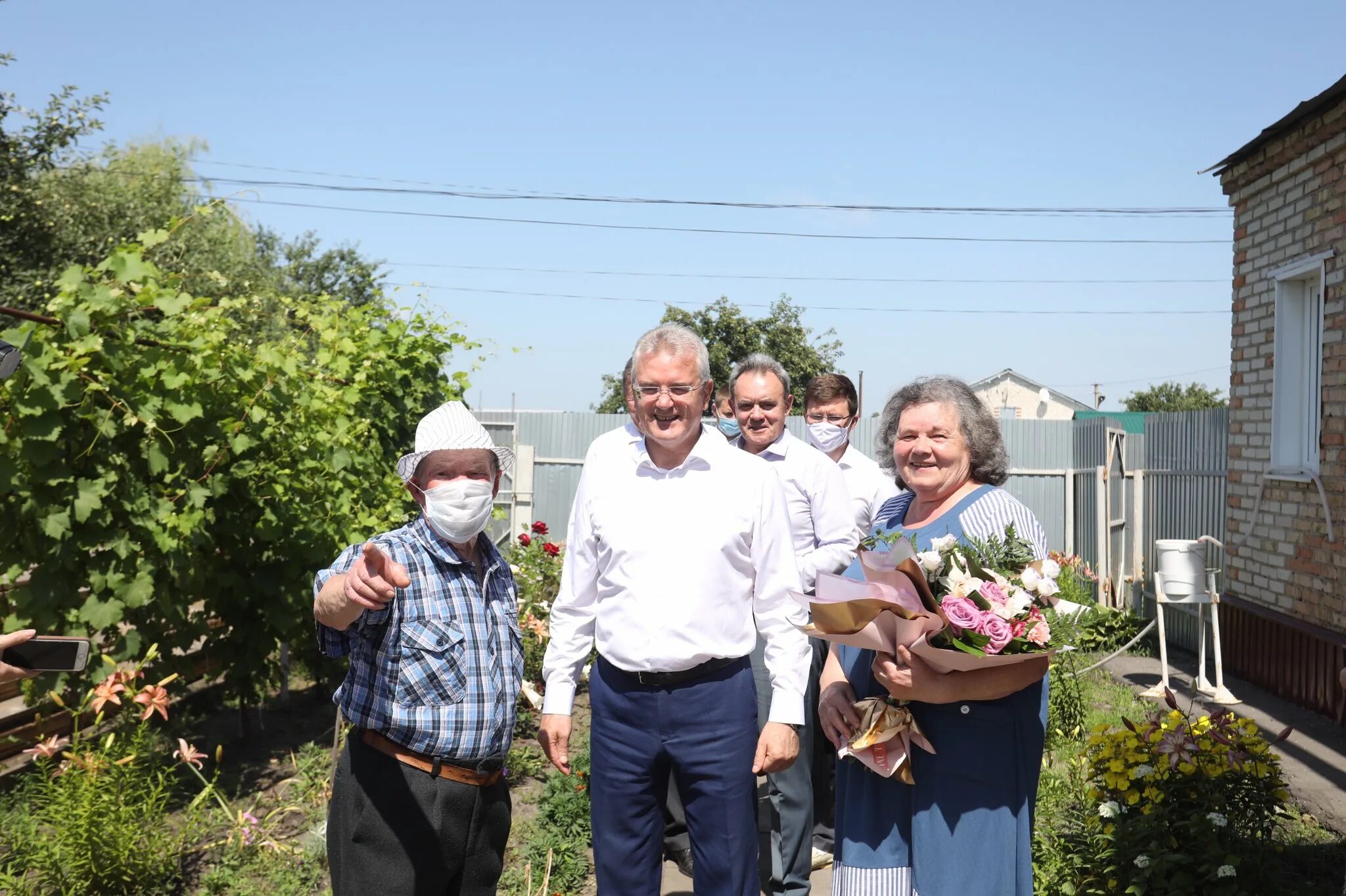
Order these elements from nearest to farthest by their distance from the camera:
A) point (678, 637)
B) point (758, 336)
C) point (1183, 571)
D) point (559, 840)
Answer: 1. point (678, 637)
2. point (559, 840)
3. point (1183, 571)
4. point (758, 336)

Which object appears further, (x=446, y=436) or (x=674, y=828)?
(x=674, y=828)

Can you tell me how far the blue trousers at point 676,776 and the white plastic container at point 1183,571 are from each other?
5934 millimetres

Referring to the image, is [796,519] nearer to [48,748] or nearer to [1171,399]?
[48,748]

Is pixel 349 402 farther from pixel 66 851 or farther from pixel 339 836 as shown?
pixel 339 836

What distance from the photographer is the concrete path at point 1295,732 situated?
555 centimetres

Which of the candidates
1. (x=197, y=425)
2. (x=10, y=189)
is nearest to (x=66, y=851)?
(x=197, y=425)

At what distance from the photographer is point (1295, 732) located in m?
6.91

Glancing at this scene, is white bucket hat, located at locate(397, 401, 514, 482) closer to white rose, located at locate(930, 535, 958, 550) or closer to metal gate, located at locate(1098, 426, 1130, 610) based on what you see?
white rose, located at locate(930, 535, 958, 550)

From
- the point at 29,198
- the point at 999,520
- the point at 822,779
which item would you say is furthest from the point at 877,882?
the point at 29,198

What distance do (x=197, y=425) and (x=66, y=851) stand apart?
2016 mm

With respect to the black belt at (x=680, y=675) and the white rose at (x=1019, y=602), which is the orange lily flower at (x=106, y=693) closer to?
the black belt at (x=680, y=675)

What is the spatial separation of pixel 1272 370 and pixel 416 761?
7637 millimetres

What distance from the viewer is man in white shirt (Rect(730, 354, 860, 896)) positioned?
161 inches

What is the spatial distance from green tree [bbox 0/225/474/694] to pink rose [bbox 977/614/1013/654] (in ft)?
12.1
